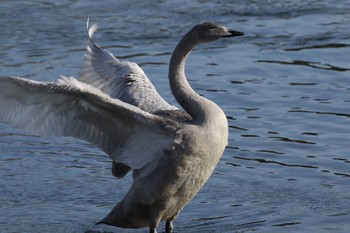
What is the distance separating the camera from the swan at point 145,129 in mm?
7504

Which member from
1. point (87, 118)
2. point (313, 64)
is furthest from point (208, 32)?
point (313, 64)

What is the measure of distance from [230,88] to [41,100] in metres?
4.81

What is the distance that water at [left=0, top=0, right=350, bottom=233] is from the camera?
29.1 feet

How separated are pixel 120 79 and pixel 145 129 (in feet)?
4.00

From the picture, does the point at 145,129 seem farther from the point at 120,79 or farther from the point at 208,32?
the point at 120,79

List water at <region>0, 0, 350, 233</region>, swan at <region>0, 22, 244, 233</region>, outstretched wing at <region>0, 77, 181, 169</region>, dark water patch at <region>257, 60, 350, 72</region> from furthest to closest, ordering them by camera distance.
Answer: dark water patch at <region>257, 60, 350, 72</region> < water at <region>0, 0, 350, 233</region> < swan at <region>0, 22, 244, 233</region> < outstretched wing at <region>0, 77, 181, 169</region>

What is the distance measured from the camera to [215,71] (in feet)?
41.5

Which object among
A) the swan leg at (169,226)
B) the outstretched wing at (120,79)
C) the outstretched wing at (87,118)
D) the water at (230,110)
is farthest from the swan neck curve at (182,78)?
the water at (230,110)

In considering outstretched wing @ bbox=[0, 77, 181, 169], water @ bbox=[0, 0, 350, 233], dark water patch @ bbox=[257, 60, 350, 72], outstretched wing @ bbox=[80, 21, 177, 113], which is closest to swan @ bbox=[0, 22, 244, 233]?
outstretched wing @ bbox=[0, 77, 181, 169]

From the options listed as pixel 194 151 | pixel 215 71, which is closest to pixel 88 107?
pixel 194 151

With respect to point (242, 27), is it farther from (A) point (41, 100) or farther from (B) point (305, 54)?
(A) point (41, 100)

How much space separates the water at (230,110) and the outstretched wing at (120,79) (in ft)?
3.38

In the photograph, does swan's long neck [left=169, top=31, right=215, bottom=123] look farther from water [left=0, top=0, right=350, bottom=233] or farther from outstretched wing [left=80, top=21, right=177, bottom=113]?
water [left=0, top=0, right=350, bottom=233]

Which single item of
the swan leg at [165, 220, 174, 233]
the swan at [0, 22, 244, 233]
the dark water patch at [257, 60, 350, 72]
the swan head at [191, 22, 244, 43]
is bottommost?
the swan leg at [165, 220, 174, 233]
